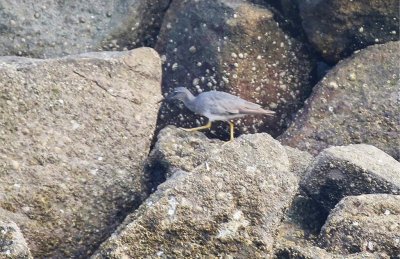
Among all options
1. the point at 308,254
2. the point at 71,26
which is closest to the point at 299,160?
the point at 308,254

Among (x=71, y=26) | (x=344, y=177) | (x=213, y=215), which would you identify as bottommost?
(x=71, y=26)

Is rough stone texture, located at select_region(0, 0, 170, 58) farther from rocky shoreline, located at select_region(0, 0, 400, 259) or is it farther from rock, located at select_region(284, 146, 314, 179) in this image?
rock, located at select_region(284, 146, 314, 179)

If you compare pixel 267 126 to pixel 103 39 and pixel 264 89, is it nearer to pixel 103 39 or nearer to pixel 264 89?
pixel 264 89

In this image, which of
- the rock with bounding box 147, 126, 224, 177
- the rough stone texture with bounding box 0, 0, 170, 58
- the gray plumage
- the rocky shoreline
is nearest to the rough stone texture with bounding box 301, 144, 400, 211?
the rocky shoreline

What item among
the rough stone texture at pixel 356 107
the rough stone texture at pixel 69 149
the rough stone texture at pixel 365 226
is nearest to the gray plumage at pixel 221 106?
the rough stone texture at pixel 356 107

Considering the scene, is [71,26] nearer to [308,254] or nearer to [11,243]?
[11,243]

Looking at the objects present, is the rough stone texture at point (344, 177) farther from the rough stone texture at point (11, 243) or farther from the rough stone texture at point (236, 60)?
the rough stone texture at point (11, 243)
